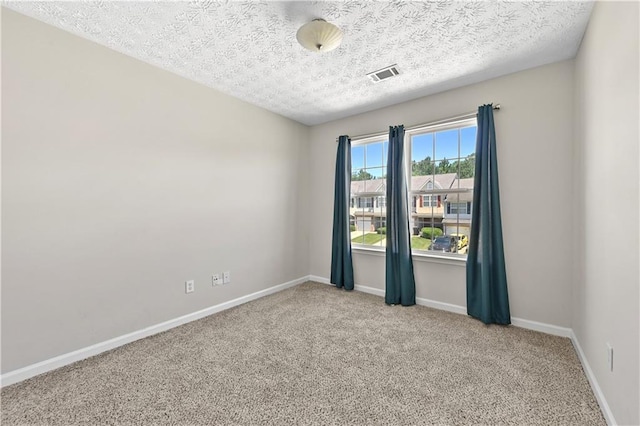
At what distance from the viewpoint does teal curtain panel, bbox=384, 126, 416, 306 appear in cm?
331

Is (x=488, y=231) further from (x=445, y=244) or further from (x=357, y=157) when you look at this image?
(x=357, y=157)

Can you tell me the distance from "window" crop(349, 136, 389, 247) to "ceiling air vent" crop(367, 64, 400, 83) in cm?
106

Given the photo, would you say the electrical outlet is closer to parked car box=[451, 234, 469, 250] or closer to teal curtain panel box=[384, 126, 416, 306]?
teal curtain panel box=[384, 126, 416, 306]

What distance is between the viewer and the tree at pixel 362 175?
396 centimetres

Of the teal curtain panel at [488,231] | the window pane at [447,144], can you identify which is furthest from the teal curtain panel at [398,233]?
the teal curtain panel at [488,231]

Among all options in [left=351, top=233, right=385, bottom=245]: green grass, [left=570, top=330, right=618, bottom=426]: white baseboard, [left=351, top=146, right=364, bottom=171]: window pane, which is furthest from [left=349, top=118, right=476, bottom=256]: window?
[left=570, top=330, right=618, bottom=426]: white baseboard

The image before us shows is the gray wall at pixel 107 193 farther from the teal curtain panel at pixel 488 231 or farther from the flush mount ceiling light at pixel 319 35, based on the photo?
the teal curtain panel at pixel 488 231

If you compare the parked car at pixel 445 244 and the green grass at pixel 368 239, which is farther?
the green grass at pixel 368 239

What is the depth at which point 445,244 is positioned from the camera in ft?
10.6

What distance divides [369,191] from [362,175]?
278mm

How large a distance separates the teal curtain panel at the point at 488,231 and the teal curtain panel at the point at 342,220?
5.36 feet

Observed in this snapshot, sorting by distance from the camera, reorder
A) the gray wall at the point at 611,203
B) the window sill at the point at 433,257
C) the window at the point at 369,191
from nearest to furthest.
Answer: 1. the gray wall at the point at 611,203
2. the window sill at the point at 433,257
3. the window at the point at 369,191

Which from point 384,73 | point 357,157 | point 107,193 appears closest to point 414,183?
point 357,157

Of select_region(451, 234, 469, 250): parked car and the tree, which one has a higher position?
the tree
